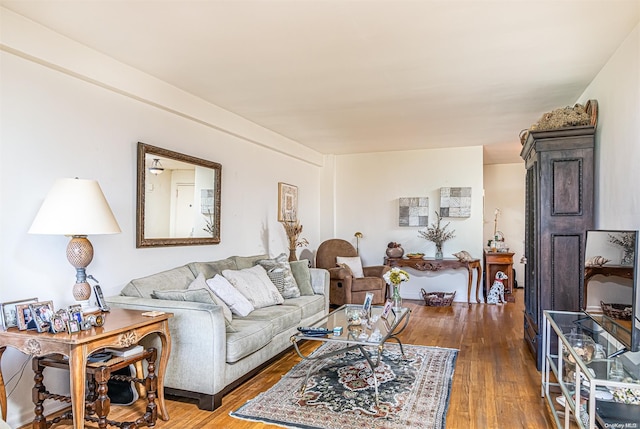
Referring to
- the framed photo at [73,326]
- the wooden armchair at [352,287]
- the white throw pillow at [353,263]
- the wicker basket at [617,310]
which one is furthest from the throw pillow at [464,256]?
the framed photo at [73,326]

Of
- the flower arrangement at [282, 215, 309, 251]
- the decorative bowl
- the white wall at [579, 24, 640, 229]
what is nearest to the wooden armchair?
the decorative bowl

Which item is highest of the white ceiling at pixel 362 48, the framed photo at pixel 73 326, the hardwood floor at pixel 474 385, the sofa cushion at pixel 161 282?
the white ceiling at pixel 362 48

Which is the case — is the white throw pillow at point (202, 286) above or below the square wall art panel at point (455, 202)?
below

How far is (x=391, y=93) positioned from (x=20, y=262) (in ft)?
10.4

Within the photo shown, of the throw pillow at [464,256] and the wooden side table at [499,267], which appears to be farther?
the wooden side table at [499,267]

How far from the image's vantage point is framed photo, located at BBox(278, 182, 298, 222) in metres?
5.86

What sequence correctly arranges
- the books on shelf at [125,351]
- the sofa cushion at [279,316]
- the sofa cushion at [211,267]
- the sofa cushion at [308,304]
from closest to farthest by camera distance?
the books on shelf at [125,351] < the sofa cushion at [279,316] < the sofa cushion at [211,267] < the sofa cushion at [308,304]

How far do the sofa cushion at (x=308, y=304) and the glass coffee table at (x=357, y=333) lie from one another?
1.26 feet

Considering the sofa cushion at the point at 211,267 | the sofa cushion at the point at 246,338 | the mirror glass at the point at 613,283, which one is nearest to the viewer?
the mirror glass at the point at 613,283

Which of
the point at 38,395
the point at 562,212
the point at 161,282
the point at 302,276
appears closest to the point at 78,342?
the point at 38,395

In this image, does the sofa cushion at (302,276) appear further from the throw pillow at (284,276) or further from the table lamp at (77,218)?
the table lamp at (77,218)

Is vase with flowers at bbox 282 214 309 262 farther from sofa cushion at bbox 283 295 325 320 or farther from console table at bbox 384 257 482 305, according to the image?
console table at bbox 384 257 482 305

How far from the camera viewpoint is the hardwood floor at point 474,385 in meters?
2.55

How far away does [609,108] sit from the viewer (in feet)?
10.2
